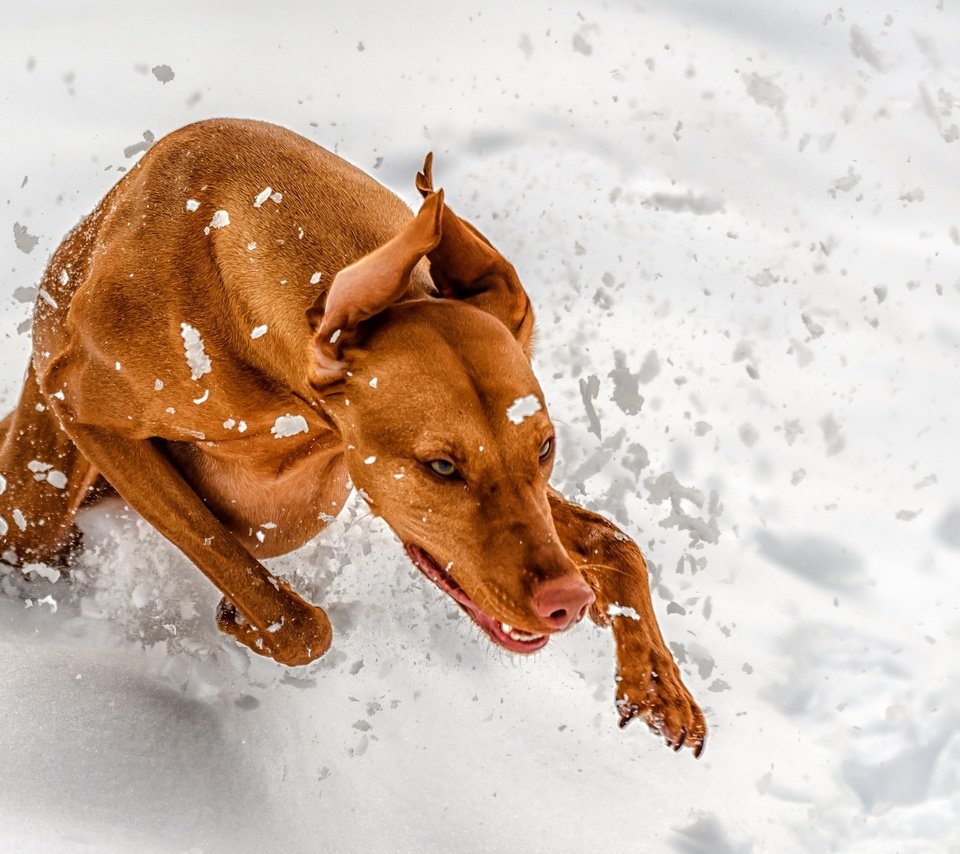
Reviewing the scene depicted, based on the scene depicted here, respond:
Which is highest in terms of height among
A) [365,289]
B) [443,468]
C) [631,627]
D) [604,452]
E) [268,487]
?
[365,289]

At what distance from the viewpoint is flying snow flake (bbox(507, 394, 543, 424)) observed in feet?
8.45

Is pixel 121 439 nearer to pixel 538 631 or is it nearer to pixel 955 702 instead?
pixel 538 631

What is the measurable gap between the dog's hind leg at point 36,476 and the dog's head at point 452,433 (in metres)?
1.36

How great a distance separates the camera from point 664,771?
4.22m

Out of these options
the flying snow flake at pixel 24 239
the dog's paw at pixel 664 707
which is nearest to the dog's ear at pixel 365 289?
the dog's paw at pixel 664 707

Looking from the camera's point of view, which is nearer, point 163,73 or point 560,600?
point 560,600

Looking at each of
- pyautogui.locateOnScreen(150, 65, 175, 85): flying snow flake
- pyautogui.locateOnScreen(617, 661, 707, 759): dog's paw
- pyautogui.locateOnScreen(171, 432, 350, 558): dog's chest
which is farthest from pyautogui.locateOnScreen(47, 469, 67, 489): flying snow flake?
pyautogui.locateOnScreen(150, 65, 175, 85): flying snow flake

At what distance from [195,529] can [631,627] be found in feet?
4.10

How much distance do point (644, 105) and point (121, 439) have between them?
3452 millimetres

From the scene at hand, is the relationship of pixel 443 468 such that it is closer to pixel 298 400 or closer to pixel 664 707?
pixel 298 400

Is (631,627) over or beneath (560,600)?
beneath

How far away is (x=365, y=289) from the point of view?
255cm

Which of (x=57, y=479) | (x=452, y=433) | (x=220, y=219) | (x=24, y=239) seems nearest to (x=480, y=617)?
(x=452, y=433)

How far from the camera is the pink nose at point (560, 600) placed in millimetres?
2529
